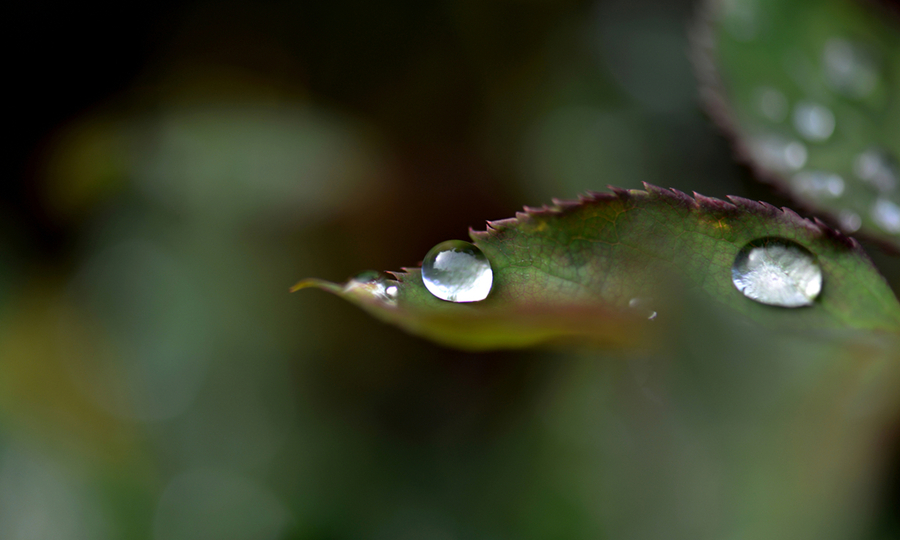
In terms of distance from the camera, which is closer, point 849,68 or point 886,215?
point 886,215

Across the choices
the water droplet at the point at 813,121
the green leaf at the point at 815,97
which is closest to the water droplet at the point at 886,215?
the green leaf at the point at 815,97

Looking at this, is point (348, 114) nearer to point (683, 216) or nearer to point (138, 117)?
point (138, 117)

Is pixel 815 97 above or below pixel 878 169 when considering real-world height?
above

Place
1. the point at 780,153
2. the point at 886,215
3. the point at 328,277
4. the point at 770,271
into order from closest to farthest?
the point at 770,271 → the point at 886,215 → the point at 780,153 → the point at 328,277

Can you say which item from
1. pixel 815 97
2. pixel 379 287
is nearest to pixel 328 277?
pixel 379 287

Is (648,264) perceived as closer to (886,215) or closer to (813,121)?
(886,215)

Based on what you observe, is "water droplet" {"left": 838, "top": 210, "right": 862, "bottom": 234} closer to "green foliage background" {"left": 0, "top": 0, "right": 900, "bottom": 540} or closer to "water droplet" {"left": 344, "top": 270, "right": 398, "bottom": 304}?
"green foliage background" {"left": 0, "top": 0, "right": 900, "bottom": 540}
